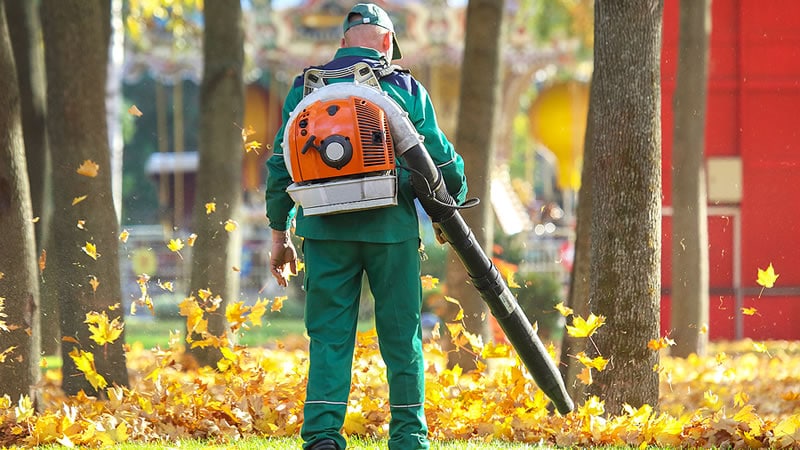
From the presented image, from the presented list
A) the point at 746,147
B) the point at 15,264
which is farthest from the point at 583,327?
the point at 746,147

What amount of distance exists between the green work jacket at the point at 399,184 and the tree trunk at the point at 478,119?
4.04 m

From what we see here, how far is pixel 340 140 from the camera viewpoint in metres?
4.20

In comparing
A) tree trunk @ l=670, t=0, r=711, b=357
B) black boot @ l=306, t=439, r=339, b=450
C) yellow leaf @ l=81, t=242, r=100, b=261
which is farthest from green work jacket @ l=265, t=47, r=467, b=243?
tree trunk @ l=670, t=0, r=711, b=357

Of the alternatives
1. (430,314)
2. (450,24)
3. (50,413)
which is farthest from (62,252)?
(450,24)

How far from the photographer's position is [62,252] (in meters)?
6.87

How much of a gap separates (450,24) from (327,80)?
18.1 meters

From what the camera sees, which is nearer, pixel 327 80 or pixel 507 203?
pixel 327 80

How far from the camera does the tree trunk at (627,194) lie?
219 inches

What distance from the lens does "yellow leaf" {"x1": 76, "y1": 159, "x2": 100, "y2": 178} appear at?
22.5 ft

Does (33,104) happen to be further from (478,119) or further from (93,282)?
(478,119)

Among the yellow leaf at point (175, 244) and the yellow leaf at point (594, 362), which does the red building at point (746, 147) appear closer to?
the yellow leaf at point (594, 362)

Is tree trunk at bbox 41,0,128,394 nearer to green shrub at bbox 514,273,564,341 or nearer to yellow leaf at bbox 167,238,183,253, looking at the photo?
yellow leaf at bbox 167,238,183,253

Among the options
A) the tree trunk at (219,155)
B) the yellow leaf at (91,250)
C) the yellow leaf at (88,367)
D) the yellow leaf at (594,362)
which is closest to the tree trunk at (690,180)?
the tree trunk at (219,155)

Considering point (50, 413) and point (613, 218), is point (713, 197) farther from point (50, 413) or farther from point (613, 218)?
point (50, 413)
